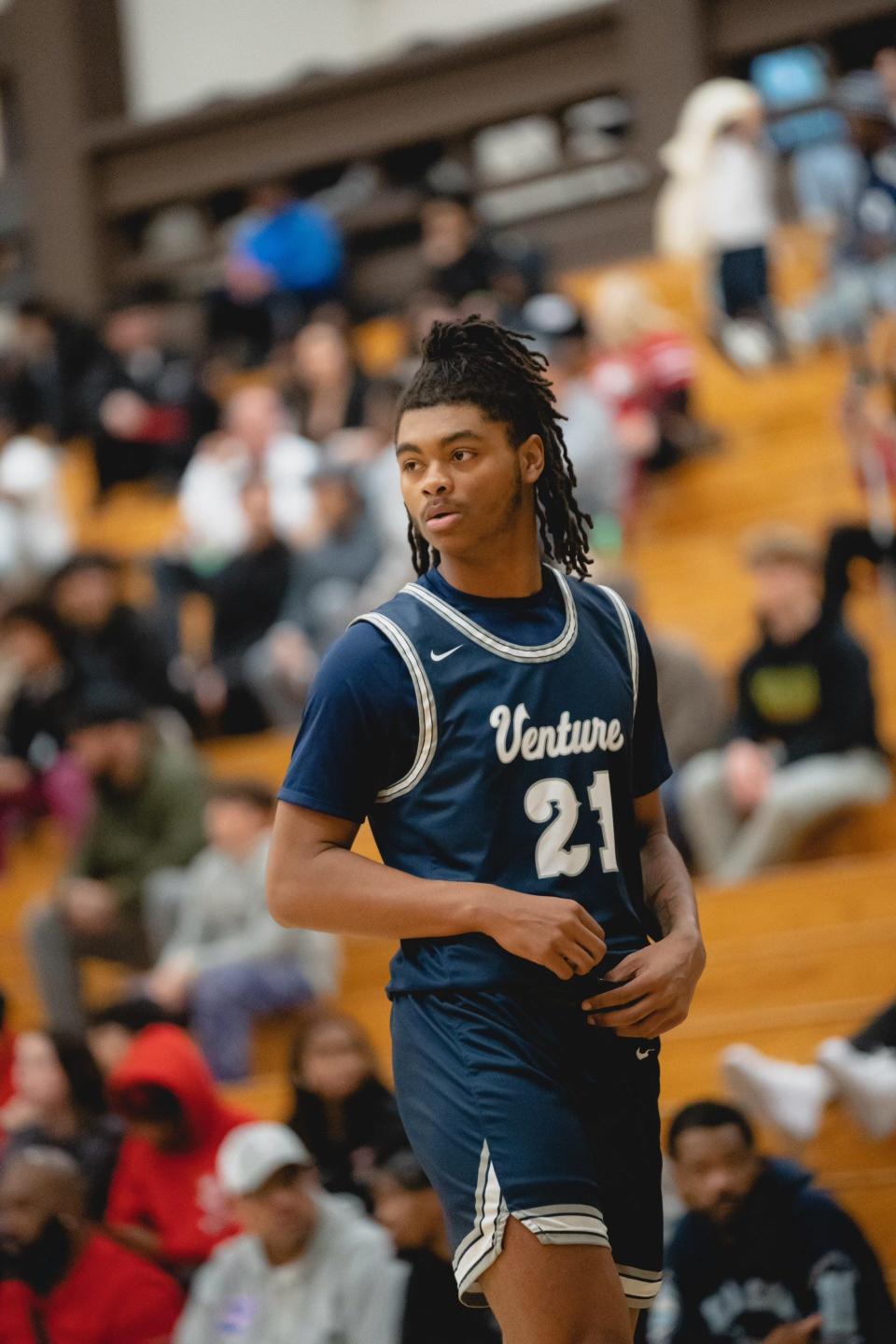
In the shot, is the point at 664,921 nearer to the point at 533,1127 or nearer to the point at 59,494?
the point at 533,1127

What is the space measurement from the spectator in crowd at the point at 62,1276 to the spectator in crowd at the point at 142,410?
282 inches

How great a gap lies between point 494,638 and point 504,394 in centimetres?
32

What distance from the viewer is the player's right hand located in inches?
99.1

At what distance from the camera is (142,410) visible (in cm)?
1201

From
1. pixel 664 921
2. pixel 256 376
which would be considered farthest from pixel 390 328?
pixel 664 921

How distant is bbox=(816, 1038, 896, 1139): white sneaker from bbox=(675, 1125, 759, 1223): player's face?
0.60m

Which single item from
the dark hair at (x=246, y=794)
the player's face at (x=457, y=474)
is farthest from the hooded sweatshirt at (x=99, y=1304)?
the player's face at (x=457, y=474)

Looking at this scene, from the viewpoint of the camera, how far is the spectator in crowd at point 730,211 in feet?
34.1

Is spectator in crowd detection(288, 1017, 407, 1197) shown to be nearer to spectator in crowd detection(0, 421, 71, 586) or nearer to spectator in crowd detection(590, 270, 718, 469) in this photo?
spectator in crowd detection(590, 270, 718, 469)

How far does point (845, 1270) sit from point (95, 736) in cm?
406

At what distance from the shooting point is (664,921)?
2.79 metres

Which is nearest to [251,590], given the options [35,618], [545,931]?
[35,618]

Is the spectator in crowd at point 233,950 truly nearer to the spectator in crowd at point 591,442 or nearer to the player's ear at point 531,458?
the spectator in crowd at point 591,442

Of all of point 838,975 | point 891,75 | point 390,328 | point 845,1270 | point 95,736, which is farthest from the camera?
point 390,328
